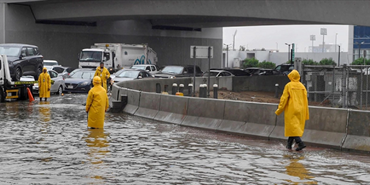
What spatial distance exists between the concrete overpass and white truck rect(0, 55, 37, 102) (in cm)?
1688

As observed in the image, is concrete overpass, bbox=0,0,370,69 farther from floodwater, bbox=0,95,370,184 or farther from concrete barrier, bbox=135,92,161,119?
floodwater, bbox=0,95,370,184

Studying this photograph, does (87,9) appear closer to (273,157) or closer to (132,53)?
(132,53)

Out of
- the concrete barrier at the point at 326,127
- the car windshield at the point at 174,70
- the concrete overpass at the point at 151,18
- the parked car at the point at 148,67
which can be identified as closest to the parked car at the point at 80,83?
the car windshield at the point at 174,70

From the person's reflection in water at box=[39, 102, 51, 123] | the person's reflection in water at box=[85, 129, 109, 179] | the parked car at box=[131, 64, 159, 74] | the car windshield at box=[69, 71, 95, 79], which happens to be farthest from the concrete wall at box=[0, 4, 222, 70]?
the person's reflection in water at box=[85, 129, 109, 179]

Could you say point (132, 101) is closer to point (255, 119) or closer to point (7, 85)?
point (255, 119)

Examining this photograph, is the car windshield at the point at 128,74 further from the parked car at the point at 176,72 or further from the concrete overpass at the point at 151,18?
the concrete overpass at the point at 151,18

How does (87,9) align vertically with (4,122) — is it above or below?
above

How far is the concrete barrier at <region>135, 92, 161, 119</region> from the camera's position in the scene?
64.4ft

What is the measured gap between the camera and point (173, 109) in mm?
18594

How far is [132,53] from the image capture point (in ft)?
164

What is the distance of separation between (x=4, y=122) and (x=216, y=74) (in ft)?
94.6

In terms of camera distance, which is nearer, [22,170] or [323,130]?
[22,170]

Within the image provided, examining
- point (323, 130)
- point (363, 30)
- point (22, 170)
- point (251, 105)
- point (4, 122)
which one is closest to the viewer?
point (22, 170)

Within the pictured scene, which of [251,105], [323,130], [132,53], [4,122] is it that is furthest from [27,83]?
[132,53]
